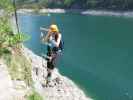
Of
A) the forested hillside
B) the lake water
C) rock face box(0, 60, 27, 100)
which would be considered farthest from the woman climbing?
the forested hillside

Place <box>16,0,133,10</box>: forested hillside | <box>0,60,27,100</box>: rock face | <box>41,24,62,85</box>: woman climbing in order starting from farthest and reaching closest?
1. <box>16,0,133,10</box>: forested hillside
2. <box>41,24,62,85</box>: woman climbing
3. <box>0,60,27,100</box>: rock face

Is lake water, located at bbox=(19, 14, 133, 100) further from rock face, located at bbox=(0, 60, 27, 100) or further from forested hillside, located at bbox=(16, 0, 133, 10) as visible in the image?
forested hillside, located at bbox=(16, 0, 133, 10)

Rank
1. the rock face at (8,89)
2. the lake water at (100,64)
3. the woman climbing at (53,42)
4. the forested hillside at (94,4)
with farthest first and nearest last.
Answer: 1. the forested hillside at (94,4)
2. the lake water at (100,64)
3. the woman climbing at (53,42)
4. the rock face at (8,89)

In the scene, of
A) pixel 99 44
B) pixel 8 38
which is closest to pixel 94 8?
pixel 99 44

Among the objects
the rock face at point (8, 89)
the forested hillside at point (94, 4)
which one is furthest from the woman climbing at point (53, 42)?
the forested hillside at point (94, 4)

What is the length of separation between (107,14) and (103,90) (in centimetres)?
11261

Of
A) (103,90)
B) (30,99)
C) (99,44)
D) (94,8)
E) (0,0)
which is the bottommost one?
(94,8)

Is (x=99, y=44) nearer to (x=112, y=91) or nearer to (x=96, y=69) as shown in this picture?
(x=96, y=69)

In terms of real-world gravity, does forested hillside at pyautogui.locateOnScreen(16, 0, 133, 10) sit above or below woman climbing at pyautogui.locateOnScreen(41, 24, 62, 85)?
below

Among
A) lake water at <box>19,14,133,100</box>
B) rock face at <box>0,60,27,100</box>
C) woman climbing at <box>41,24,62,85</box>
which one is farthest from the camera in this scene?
lake water at <box>19,14,133,100</box>

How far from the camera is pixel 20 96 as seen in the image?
1046cm

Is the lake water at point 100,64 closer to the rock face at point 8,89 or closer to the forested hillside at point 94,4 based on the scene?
the rock face at point 8,89

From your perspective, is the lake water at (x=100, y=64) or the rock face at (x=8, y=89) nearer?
the rock face at (x=8, y=89)

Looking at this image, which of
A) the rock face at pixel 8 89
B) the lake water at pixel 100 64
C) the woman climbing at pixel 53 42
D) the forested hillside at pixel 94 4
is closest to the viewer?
the rock face at pixel 8 89
